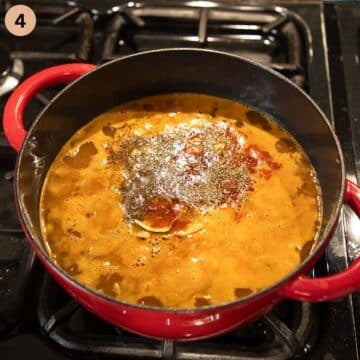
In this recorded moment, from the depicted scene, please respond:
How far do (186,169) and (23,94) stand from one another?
0.85 ft

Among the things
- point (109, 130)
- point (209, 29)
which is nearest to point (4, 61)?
point (109, 130)

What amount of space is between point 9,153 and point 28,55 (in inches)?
7.4

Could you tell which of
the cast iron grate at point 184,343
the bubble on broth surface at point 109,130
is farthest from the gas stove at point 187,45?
the bubble on broth surface at point 109,130

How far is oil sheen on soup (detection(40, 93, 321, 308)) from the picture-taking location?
75 cm

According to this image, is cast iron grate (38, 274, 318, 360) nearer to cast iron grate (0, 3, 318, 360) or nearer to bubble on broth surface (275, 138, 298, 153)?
cast iron grate (0, 3, 318, 360)

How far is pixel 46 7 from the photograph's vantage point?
1060 mm

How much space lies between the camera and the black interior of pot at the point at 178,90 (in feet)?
2.64

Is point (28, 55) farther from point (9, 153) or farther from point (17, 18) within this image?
point (9, 153)

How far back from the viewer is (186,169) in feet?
2.90

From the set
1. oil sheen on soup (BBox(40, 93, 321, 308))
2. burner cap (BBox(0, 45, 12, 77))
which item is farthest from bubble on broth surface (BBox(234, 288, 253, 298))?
burner cap (BBox(0, 45, 12, 77))

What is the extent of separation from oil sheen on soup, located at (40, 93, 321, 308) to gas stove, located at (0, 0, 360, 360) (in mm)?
50

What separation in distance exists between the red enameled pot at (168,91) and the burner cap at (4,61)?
185 mm

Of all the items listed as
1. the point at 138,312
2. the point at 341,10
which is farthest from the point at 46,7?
the point at 138,312

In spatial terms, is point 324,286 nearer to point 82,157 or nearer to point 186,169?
point 186,169
